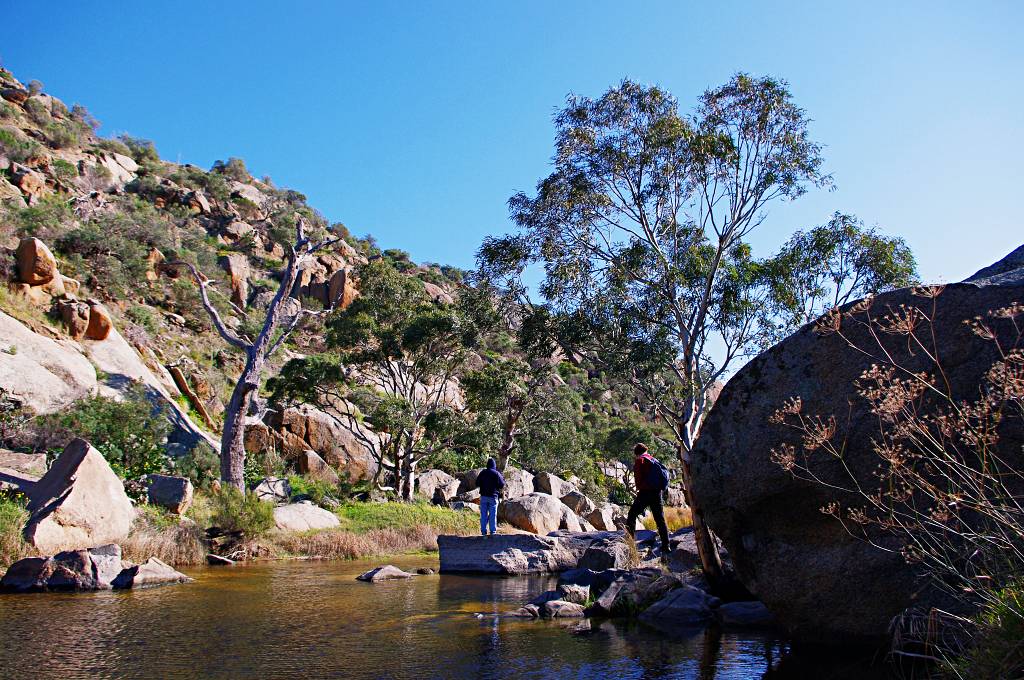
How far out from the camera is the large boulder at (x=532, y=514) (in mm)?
24016

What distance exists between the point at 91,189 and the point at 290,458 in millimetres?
37969

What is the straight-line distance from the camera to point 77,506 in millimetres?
13641

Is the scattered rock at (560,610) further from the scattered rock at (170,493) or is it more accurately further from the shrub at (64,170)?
the shrub at (64,170)

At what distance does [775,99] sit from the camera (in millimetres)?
14844

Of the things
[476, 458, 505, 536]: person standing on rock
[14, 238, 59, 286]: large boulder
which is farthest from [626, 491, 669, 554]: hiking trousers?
[14, 238, 59, 286]: large boulder

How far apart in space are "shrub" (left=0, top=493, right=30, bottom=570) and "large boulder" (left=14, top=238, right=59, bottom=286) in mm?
19468

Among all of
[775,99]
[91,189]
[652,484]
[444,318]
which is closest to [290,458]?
[444,318]

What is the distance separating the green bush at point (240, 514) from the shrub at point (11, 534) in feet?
18.1

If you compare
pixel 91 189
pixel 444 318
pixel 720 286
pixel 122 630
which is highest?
pixel 91 189

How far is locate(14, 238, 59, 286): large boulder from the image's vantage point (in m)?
28.7

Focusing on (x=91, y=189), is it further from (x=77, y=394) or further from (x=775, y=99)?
(x=775, y=99)

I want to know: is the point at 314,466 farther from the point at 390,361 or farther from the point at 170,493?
the point at 170,493

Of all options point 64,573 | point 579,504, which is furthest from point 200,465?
point 579,504

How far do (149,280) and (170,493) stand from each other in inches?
1248
